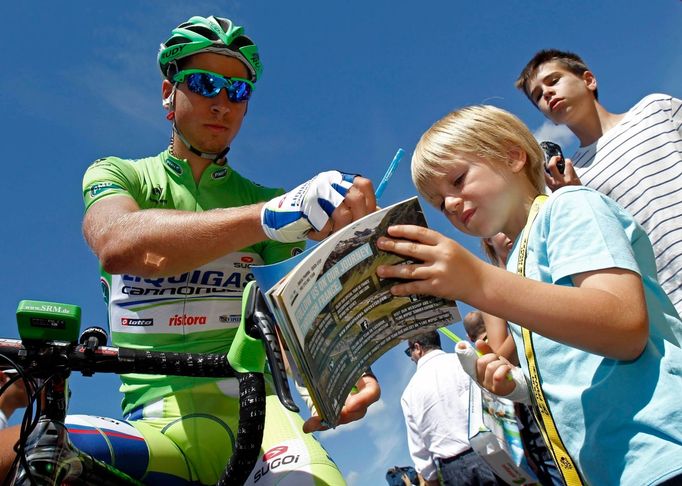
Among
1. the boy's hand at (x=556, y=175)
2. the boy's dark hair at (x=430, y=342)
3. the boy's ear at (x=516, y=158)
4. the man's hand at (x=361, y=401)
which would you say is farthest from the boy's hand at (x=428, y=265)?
the boy's dark hair at (x=430, y=342)

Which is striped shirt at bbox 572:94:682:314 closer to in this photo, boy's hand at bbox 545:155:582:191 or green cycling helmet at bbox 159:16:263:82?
boy's hand at bbox 545:155:582:191

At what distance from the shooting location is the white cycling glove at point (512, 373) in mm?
2324

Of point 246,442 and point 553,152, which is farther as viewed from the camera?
point 553,152

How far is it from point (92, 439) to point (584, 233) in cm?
160

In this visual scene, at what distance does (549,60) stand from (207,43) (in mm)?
2359

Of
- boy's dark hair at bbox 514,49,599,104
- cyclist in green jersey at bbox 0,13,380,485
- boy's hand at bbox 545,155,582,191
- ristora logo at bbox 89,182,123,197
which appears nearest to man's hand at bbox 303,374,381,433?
cyclist in green jersey at bbox 0,13,380,485

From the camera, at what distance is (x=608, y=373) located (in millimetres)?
1843

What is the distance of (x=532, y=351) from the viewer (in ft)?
6.70

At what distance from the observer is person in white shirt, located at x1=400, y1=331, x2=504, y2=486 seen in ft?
17.8

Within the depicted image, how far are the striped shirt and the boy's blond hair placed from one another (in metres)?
1.02

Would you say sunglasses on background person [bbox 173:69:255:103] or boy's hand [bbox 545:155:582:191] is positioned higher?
sunglasses on background person [bbox 173:69:255:103]

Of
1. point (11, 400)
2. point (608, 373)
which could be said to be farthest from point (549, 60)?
point (11, 400)

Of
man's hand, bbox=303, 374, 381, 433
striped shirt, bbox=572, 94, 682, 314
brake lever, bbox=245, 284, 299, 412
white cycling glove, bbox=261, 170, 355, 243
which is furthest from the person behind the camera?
striped shirt, bbox=572, 94, 682, 314

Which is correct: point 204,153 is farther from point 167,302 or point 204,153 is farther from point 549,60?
point 549,60
